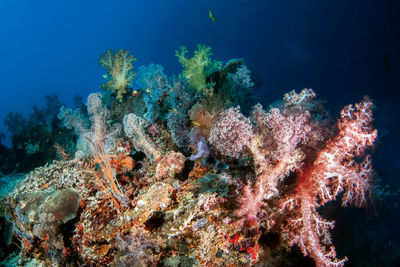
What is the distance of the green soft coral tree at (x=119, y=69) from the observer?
23.3ft

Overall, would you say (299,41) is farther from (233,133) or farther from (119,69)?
(233,133)

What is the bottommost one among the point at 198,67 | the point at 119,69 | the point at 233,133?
the point at 233,133

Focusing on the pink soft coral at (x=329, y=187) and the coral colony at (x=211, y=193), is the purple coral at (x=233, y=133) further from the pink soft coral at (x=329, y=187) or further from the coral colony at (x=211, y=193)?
the pink soft coral at (x=329, y=187)

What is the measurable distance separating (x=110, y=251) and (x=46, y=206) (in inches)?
65.3

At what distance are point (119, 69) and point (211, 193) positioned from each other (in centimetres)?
598

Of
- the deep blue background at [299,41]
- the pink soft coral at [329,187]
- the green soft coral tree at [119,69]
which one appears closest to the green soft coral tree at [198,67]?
the green soft coral tree at [119,69]

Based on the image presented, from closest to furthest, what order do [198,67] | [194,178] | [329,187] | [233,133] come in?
[329,187] → [233,133] → [194,178] → [198,67]

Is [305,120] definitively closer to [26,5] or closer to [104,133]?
[104,133]

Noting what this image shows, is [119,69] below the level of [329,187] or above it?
above

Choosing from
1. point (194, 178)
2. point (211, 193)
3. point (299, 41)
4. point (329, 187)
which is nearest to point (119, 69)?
point (194, 178)

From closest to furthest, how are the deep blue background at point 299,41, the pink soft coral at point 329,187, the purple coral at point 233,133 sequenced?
the pink soft coral at point 329,187
the purple coral at point 233,133
the deep blue background at point 299,41

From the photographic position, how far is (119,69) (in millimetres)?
7195

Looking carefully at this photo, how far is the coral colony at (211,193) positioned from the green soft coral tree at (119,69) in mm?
3003

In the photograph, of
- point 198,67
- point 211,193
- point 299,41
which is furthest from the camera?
point 299,41
